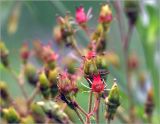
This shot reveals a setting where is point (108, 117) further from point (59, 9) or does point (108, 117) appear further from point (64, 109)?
point (59, 9)

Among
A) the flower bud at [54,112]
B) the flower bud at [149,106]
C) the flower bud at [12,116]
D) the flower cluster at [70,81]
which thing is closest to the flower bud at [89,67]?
the flower cluster at [70,81]

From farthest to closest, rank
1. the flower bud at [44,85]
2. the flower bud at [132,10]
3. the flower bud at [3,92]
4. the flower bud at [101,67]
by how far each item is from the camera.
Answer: the flower bud at [132,10] < the flower bud at [3,92] < the flower bud at [44,85] < the flower bud at [101,67]

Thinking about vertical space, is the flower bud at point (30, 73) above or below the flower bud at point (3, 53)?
below

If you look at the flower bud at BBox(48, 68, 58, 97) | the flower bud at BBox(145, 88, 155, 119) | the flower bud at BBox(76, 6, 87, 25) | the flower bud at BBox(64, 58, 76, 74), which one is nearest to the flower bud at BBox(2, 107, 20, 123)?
the flower bud at BBox(48, 68, 58, 97)

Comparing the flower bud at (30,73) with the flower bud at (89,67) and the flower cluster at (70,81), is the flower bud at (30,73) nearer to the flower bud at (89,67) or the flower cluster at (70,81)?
the flower cluster at (70,81)

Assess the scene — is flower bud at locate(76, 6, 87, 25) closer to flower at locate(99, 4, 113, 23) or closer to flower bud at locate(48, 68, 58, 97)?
flower at locate(99, 4, 113, 23)

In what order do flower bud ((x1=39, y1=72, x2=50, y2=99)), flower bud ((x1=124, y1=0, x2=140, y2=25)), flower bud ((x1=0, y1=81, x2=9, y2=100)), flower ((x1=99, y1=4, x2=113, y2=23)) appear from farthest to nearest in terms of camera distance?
1. flower bud ((x1=124, y1=0, x2=140, y2=25))
2. flower bud ((x1=0, y1=81, x2=9, y2=100))
3. flower ((x1=99, y1=4, x2=113, y2=23))
4. flower bud ((x1=39, y1=72, x2=50, y2=99))

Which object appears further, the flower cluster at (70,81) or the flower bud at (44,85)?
the flower bud at (44,85)
